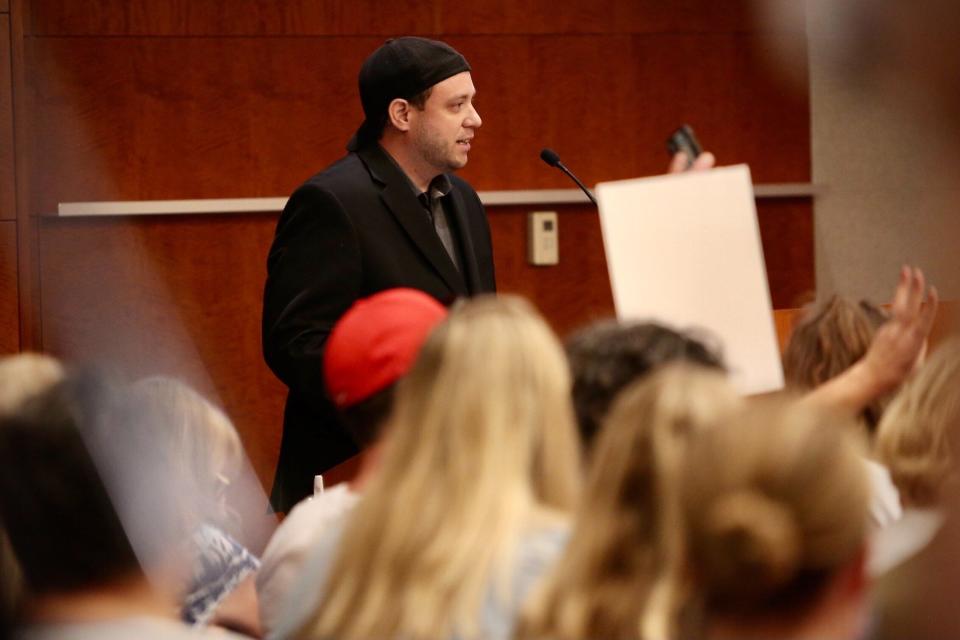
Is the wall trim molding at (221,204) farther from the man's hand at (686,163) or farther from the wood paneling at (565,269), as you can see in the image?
the man's hand at (686,163)

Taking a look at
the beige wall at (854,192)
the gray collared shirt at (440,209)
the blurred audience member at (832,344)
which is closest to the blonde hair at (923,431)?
the blurred audience member at (832,344)

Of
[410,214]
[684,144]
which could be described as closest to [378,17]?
[410,214]

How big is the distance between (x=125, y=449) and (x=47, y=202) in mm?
3124

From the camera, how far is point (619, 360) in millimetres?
1747

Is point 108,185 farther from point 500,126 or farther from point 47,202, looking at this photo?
point 500,126

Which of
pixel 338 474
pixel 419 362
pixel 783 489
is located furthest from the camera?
pixel 338 474

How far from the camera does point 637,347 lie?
175cm

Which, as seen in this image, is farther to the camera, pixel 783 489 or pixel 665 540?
pixel 665 540

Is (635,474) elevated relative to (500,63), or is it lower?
lower

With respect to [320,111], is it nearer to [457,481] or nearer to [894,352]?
[894,352]

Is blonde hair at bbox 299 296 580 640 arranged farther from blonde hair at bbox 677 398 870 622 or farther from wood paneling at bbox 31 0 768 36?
wood paneling at bbox 31 0 768 36

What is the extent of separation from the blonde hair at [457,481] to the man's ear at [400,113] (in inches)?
71.6

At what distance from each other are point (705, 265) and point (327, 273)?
1147mm

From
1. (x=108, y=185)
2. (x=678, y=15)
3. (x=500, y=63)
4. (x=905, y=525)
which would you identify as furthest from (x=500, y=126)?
(x=905, y=525)
